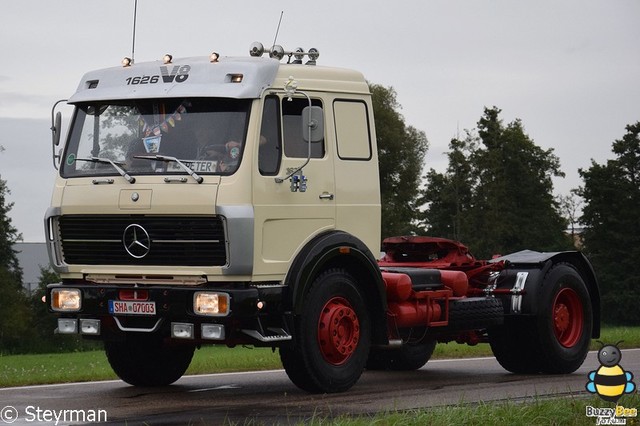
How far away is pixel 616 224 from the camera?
76938mm

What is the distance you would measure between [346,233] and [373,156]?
104cm

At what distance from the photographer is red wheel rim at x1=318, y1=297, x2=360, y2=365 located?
12711 millimetres

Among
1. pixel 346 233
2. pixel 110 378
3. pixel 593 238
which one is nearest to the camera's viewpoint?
pixel 346 233

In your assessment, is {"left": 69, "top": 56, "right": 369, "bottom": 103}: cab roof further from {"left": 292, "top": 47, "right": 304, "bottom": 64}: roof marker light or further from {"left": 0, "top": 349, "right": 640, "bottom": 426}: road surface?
{"left": 0, "top": 349, "right": 640, "bottom": 426}: road surface

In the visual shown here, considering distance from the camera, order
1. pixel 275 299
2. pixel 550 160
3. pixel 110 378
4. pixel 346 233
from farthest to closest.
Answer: pixel 550 160, pixel 110 378, pixel 346 233, pixel 275 299

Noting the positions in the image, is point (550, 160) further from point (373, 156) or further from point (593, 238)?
point (373, 156)

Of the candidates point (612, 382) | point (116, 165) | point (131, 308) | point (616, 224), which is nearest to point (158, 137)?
point (116, 165)

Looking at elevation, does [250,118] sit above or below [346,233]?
above

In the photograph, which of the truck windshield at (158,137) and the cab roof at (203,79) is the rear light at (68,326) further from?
the cab roof at (203,79)

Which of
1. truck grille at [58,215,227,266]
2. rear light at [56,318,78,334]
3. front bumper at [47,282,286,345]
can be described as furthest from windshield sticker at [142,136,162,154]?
rear light at [56,318,78,334]

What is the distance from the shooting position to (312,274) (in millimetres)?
12625

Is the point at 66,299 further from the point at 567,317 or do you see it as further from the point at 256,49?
the point at 567,317

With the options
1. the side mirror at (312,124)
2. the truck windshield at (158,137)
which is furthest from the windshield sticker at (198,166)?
the side mirror at (312,124)

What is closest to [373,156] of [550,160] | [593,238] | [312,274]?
[312,274]
